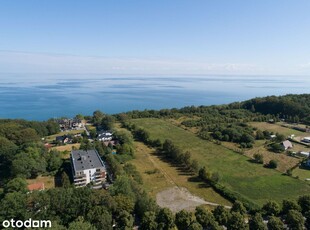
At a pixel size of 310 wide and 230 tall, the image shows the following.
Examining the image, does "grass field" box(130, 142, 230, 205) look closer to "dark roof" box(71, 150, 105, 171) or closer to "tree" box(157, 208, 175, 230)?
"dark roof" box(71, 150, 105, 171)

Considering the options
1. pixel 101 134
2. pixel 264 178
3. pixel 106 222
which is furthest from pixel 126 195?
pixel 101 134

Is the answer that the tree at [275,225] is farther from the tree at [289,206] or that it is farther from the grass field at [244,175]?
the grass field at [244,175]

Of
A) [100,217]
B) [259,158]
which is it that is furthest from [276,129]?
[100,217]

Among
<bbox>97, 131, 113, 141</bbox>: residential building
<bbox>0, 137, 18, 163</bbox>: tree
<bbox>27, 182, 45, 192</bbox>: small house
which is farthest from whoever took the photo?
<bbox>97, 131, 113, 141</bbox>: residential building

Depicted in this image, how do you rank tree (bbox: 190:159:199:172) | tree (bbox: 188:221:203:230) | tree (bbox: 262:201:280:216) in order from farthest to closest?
tree (bbox: 190:159:199:172)
tree (bbox: 262:201:280:216)
tree (bbox: 188:221:203:230)

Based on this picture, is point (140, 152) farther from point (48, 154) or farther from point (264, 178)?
point (264, 178)

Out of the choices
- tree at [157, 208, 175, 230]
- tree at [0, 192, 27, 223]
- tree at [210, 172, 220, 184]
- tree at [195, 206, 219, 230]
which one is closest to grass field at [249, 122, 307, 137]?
tree at [210, 172, 220, 184]
